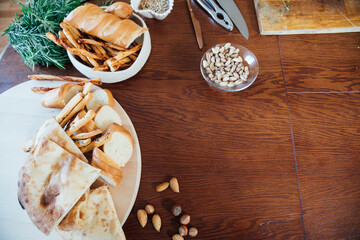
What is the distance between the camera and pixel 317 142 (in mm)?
1067

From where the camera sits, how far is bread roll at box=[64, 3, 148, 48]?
0.99m

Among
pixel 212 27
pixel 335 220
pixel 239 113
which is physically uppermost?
pixel 212 27

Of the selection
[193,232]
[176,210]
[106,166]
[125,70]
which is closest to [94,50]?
[125,70]

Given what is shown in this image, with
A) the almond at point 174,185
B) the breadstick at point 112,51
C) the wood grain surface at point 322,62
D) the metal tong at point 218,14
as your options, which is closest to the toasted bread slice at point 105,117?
the breadstick at point 112,51

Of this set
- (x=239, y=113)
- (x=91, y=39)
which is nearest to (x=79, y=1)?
(x=91, y=39)

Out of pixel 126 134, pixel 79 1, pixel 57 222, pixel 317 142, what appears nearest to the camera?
pixel 57 222

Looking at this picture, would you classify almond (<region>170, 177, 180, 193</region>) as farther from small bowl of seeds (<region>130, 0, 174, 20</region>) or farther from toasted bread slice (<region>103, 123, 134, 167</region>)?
small bowl of seeds (<region>130, 0, 174, 20</region>)

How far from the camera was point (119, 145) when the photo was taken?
94 cm

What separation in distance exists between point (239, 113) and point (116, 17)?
70 cm

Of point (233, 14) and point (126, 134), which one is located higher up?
point (233, 14)

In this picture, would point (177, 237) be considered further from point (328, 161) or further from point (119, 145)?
point (328, 161)

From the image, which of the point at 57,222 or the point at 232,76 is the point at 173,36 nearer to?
the point at 232,76

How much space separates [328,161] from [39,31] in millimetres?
1422

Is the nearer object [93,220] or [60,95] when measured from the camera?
[93,220]
